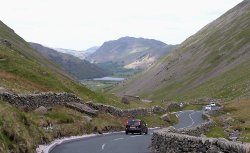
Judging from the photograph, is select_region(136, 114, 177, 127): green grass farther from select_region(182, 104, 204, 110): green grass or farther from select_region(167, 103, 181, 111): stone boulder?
select_region(182, 104, 204, 110): green grass

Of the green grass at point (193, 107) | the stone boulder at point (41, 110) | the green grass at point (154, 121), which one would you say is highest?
the stone boulder at point (41, 110)

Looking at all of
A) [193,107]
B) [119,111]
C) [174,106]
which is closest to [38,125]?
[119,111]

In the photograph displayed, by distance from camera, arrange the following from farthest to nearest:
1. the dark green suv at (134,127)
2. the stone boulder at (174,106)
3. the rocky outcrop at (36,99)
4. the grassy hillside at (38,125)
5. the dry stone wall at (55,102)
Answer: the stone boulder at (174,106) → the dark green suv at (134,127) → the dry stone wall at (55,102) → the rocky outcrop at (36,99) → the grassy hillside at (38,125)

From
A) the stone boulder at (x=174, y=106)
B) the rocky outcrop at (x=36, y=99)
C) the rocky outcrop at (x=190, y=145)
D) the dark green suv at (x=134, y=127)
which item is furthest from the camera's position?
the stone boulder at (x=174, y=106)

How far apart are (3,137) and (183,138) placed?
9237mm

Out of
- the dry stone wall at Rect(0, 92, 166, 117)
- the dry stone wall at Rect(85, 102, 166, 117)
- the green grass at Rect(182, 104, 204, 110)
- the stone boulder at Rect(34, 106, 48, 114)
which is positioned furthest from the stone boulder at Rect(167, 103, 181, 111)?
the stone boulder at Rect(34, 106, 48, 114)

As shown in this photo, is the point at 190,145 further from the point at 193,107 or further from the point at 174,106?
the point at 193,107

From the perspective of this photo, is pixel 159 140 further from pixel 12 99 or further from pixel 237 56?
pixel 237 56

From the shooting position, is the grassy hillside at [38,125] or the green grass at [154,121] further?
the green grass at [154,121]

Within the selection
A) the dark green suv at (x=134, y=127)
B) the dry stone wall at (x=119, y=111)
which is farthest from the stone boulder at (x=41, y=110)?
the dry stone wall at (x=119, y=111)

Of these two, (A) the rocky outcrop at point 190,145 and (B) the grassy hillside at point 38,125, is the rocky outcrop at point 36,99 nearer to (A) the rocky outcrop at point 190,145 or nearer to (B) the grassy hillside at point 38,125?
(B) the grassy hillside at point 38,125

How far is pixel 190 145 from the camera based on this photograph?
23.5m

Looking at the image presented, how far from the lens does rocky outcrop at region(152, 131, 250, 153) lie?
18144mm

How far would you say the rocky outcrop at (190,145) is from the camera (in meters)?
18.1
